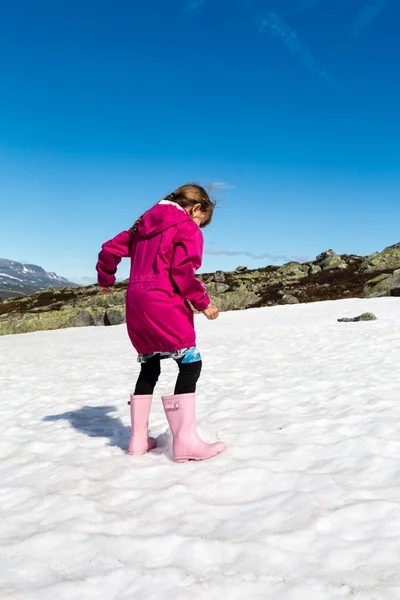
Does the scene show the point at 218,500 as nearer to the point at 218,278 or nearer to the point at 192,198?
the point at 192,198

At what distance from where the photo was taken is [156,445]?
478 centimetres

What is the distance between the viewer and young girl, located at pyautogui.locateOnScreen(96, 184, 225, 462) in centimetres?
412

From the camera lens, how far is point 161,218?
4211 mm

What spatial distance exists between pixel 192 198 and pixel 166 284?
0.91 metres

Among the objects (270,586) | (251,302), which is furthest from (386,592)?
(251,302)

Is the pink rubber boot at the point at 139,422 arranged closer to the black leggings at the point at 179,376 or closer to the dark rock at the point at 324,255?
the black leggings at the point at 179,376

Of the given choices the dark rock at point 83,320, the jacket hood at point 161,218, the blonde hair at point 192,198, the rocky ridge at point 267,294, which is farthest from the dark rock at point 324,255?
the jacket hood at point 161,218

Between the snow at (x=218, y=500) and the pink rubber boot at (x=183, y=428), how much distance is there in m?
0.14

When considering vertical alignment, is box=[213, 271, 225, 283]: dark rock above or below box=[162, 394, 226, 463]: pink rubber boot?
above

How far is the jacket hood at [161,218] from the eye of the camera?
4.18 metres

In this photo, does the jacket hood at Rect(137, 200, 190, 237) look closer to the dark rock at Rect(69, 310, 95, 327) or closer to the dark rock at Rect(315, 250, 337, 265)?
the dark rock at Rect(69, 310, 95, 327)

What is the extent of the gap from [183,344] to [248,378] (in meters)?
4.48

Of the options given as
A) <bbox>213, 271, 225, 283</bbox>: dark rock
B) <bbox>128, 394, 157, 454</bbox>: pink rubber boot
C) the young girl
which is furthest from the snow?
<bbox>213, 271, 225, 283</bbox>: dark rock

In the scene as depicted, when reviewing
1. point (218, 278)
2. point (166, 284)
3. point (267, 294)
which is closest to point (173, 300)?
point (166, 284)
